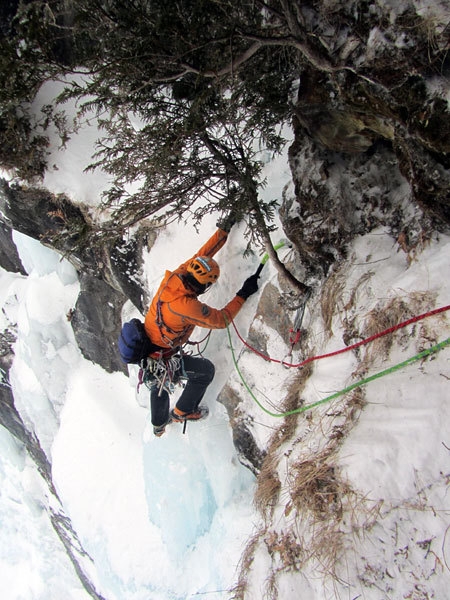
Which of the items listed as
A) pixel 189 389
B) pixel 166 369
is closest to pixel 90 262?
pixel 166 369

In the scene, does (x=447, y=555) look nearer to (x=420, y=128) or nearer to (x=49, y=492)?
(x=420, y=128)

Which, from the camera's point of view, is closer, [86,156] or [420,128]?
[420,128]

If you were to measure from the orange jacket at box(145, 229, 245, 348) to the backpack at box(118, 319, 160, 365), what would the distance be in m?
0.11

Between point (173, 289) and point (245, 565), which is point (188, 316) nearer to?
point (173, 289)

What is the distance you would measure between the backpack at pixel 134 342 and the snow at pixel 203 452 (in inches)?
45.9

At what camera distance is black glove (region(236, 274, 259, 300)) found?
493 centimetres

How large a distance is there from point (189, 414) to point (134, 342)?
4.64 feet

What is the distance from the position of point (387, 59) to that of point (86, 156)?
6197 millimetres

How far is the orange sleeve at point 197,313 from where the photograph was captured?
4.54 meters

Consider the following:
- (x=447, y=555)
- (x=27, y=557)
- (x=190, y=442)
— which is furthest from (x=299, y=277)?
(x=27, y=557)

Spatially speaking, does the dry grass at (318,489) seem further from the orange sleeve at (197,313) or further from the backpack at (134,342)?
the backpack at (134,342)

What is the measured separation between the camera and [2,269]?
12.0 metres

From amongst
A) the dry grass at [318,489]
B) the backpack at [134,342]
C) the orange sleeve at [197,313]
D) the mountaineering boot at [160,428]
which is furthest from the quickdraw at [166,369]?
the dry grass at [318,489]

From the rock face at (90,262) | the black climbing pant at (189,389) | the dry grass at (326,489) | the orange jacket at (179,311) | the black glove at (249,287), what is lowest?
the dry grass at (326,489)
